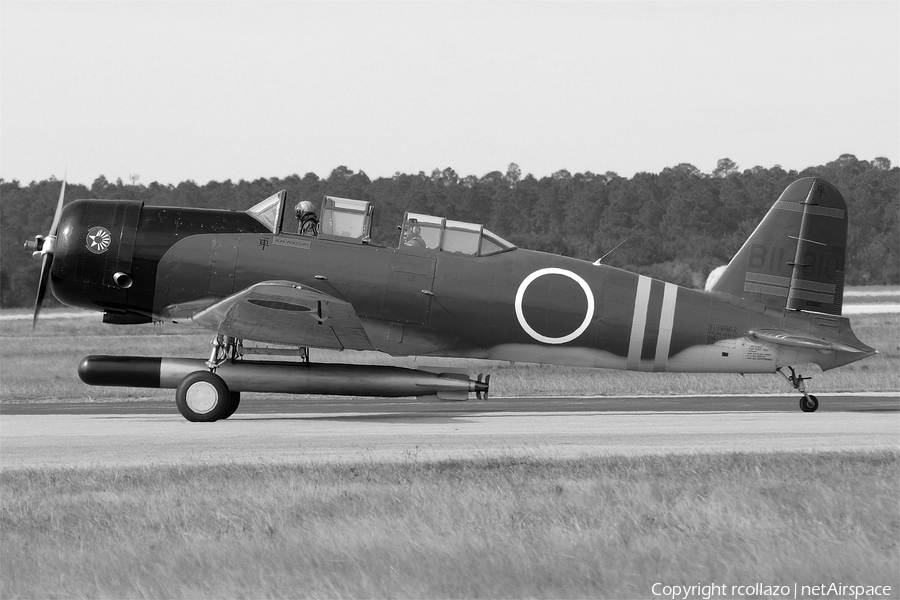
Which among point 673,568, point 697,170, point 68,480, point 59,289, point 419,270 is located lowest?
point 68,480

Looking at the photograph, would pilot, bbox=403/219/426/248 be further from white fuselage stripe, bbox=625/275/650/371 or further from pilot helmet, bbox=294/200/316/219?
white fuselage stripe, bbox=625/275/650/371

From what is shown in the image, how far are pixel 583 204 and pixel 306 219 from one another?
4817 centimetres

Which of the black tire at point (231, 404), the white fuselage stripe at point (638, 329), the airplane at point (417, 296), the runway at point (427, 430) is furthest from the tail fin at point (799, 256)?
the black tire at point (231, 404)

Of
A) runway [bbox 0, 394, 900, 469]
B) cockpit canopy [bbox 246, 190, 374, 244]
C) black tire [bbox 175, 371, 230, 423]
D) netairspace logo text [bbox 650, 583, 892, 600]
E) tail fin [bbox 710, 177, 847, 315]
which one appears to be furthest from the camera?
tail fin [bbox 710, 177, 847, 315]

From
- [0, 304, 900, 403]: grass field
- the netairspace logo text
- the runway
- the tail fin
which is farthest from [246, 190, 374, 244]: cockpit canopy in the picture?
the netairspace logo text

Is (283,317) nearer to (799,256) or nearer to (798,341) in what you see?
(798,341)

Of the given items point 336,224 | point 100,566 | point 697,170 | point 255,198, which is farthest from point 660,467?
point 697,170

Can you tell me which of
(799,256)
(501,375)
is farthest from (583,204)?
(799,256)

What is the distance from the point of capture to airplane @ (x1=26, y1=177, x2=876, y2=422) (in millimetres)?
13180

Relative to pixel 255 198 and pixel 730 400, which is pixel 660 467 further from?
pixel 255 198

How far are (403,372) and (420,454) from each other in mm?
3084

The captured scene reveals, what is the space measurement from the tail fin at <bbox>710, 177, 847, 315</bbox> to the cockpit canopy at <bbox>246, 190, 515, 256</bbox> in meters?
3.73

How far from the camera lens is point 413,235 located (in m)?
13.8

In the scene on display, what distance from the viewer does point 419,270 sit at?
13.6m
